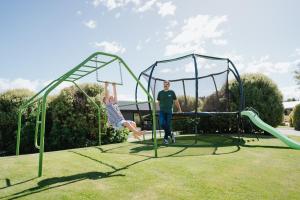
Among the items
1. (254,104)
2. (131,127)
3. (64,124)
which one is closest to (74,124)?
(64,124)

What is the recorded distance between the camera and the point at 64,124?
10.1m

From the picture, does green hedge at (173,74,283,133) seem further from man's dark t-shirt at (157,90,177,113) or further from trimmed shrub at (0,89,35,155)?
trimmed shrub at (0,89,35,155)

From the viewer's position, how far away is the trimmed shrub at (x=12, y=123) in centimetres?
1046

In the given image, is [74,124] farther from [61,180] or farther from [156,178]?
[156,178]

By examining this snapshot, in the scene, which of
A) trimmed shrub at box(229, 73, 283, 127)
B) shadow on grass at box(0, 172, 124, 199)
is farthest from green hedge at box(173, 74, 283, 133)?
shadow on grass at box(0, 172, 124, 199)

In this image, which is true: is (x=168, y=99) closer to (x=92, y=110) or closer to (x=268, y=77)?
(x=92, y=110)

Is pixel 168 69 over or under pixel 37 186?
over

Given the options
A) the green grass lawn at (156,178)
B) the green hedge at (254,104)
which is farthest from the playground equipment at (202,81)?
the green grass lawn at (156,178)

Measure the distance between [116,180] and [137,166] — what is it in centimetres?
97

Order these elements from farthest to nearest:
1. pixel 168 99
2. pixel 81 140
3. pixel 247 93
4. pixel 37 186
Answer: pixel 247 93
pixel 81 140
pixel 168 99
pixel 37 186

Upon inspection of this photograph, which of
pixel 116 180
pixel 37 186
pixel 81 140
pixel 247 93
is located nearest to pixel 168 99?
pixel 81 140

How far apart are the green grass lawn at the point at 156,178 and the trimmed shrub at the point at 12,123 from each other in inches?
196

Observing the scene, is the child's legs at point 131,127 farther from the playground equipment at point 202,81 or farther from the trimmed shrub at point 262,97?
the trimmed shrub at point 262,97

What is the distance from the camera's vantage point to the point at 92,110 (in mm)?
10336
